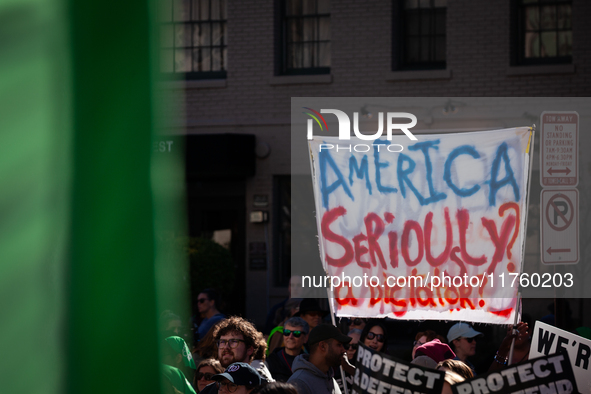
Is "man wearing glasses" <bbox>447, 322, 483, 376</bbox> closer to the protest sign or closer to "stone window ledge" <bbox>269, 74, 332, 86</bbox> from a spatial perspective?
the protest sign

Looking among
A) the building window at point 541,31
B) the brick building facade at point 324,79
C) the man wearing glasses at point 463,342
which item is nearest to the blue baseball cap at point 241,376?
the man wearing glasses at point 463,342

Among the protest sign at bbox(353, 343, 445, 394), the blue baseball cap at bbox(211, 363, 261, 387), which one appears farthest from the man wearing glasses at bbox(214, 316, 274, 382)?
the protest sign at bbox(353, 343, 445, 394)

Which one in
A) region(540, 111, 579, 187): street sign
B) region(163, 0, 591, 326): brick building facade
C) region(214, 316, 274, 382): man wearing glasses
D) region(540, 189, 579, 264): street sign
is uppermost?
region(163, 0, 591, 326): brick building facade

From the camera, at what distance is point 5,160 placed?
0.75m

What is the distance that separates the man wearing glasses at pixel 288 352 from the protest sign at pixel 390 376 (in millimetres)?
1956

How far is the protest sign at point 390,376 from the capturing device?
3.05m

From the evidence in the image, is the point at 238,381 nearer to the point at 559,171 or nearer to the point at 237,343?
the point at 237,343

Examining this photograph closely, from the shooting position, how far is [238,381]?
403 cm

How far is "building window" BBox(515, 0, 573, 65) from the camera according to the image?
41.7ft

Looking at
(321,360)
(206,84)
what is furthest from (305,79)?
(321,360)

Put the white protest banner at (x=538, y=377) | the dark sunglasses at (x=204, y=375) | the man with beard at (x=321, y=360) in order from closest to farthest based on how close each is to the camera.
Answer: the white protest banner at (x=538, y=377)
the man with beard at (x=321, y=360)
the dark sunglasses at (x=204, y=375)

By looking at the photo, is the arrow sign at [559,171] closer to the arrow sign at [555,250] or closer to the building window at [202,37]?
the arrow sign at [555,250]

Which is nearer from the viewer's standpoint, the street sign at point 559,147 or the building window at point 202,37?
the street sign at point 559,147

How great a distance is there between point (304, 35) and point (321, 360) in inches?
404
